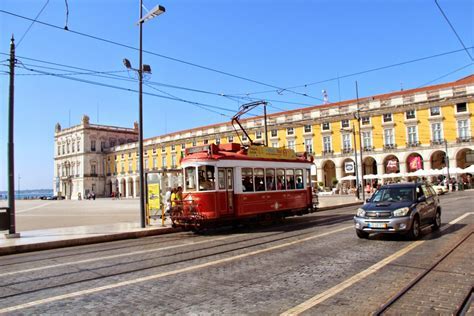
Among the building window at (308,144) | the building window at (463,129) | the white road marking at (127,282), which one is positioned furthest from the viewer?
the building window at (308,144)

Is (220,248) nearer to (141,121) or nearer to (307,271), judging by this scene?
(307,271)

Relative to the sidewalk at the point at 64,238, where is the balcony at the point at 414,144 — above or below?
above

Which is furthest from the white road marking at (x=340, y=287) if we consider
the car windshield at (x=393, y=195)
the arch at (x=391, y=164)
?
the arch at (x=391, y=164)

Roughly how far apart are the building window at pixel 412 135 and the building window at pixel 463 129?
17.9 feet

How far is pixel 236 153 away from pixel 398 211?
274 inches

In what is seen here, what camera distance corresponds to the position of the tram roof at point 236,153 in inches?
597

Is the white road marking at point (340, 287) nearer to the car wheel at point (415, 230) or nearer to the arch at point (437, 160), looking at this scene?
the car wheel at point (415, 230)

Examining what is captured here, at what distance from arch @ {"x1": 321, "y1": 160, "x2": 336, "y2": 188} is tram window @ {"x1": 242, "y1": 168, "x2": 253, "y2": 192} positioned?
50867 mm

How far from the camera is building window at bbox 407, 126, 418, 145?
55.7 metres

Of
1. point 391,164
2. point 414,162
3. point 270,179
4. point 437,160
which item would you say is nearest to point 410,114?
point 414,162

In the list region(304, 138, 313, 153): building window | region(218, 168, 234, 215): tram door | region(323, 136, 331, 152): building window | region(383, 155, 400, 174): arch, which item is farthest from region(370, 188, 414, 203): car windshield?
region(304, 138, 313, 153): building window

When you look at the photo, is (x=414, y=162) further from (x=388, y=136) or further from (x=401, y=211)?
(x=401, y=211)

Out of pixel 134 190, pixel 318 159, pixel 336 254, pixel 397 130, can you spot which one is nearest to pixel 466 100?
pixel 397 130

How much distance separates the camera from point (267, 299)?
238 inches
